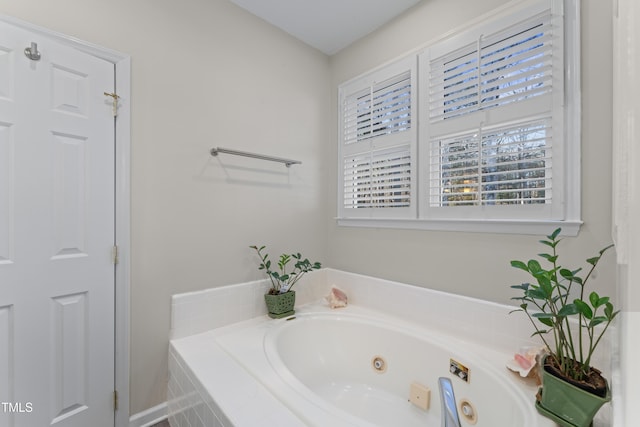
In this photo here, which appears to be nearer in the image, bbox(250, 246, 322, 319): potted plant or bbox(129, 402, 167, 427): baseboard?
bbox(129, 402, 167, 427): baseboard

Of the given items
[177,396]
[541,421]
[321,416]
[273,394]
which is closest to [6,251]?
[177,396]

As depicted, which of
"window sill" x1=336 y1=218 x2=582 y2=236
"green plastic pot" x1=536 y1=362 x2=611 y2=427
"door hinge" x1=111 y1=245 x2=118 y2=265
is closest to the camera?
"green plastic pot" x1=536 y1=362 x2=611 y2=427

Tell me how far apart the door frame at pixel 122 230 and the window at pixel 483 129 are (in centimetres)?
153

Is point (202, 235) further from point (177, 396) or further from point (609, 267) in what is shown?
point (609, 267)

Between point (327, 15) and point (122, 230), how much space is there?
6.15 ft

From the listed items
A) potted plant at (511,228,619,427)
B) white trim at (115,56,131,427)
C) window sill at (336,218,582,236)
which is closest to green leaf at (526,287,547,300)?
potted plant at (511,228,619,427)

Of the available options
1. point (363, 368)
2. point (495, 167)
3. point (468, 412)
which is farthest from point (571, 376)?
point (363, 368)

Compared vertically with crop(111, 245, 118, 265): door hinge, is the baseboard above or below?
below

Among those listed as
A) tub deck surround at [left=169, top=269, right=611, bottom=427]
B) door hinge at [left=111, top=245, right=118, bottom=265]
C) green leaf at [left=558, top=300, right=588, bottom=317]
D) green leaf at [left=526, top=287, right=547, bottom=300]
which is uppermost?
door hinge at [left=111, top=245, right=118, bottom=265]

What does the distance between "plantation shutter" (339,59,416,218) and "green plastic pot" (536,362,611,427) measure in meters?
1.07

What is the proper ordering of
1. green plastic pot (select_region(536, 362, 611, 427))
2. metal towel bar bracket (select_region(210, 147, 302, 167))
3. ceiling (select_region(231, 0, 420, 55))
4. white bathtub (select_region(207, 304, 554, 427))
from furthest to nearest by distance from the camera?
1. ceiling (select_region(231, 0, 420, 55))
2. metal towel bar bracket (select_region(210, 147, 302, 167))
3. white bathtub (select_region(207, 304, 554, 427))
4. green plastic pot (select_region(536, 362, 611, 427))

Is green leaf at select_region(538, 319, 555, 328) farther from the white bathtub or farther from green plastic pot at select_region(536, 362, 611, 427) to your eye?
the white bathtub

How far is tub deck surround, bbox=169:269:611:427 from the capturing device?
1036mm

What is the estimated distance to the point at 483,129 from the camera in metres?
1.50
